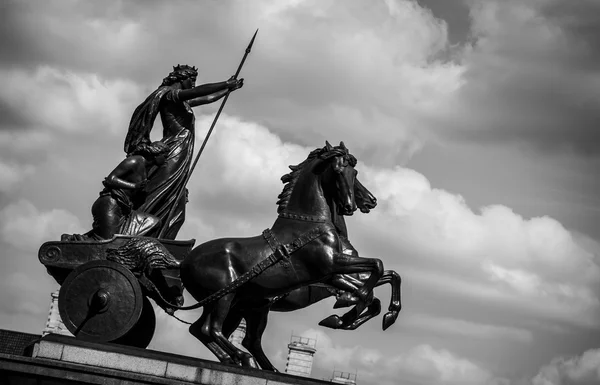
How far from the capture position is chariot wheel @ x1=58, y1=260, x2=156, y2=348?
39.4ft

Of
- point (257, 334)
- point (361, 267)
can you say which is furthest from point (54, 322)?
point (361, 267)

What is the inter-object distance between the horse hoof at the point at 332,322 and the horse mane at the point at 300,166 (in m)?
1.49

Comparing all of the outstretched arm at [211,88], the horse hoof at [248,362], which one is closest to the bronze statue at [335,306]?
the horse hoof at [248,362]

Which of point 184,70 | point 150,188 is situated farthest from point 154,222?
point 184,70

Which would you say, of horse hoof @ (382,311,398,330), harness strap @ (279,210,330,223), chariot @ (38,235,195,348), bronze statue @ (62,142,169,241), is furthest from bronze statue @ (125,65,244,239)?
horse hoof @ (382,311,398,330)

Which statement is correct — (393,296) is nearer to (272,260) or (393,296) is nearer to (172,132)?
(272,260)

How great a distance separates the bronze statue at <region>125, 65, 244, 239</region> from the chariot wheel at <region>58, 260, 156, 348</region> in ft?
5.77

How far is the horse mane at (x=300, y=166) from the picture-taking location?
1228 cm

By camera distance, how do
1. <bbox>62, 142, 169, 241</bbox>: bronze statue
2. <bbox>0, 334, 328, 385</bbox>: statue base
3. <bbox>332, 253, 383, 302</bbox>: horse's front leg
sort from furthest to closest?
<bbox>62, 142, 169, 241</bbox>: bronze statue
<bbox>332, 253, 383, 302</bbox>: horse's front leg
<bbox>0, 334, 328, 385</bbox>: statue base

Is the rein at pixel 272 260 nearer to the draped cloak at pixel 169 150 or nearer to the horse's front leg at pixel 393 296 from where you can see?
the horse's front leg at pixel 393 296

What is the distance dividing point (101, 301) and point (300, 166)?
3.03 meters

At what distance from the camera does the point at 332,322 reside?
480 inches

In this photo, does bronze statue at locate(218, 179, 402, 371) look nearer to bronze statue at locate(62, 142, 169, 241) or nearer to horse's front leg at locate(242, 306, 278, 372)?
horse's front leg at locate(242, 306, 278, 372)

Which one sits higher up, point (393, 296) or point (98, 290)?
point (393, 296)
